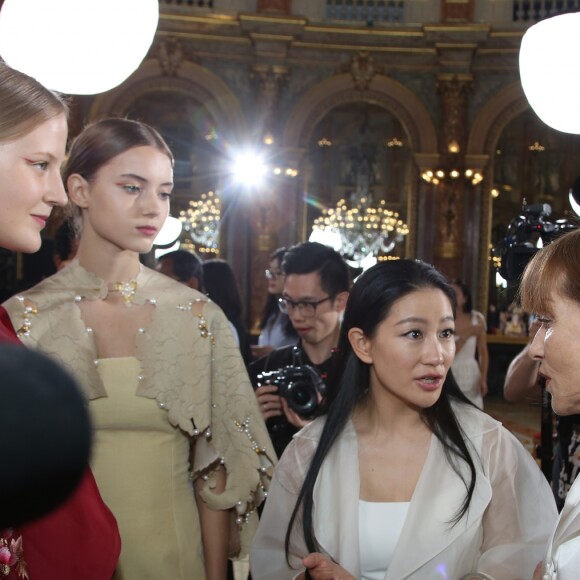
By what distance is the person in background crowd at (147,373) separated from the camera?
7.24 ft

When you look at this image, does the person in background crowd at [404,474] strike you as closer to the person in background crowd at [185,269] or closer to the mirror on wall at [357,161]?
the person in background crowd at [185,269]

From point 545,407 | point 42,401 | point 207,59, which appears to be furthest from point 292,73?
point 42,401

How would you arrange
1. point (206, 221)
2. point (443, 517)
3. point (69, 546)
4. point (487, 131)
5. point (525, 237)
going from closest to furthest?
point (69, 546)
point (443, 517)
point (525, 237)
point (487, 131)
point (206, 221)

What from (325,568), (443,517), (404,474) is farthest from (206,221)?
(325,568)

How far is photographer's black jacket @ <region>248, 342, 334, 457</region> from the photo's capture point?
9.94 ft

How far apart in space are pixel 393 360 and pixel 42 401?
5.98 ft

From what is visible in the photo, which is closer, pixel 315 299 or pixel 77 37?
pixel 77 37

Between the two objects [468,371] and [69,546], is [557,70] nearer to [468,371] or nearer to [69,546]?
[69,546]

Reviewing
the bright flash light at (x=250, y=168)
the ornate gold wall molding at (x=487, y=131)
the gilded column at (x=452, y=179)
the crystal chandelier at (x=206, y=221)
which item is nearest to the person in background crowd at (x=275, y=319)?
the bright flash light at (x=250, y=168)

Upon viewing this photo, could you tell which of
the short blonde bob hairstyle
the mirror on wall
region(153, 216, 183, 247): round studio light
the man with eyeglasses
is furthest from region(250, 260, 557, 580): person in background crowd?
the mirror on wall

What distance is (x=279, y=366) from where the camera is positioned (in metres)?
3.34

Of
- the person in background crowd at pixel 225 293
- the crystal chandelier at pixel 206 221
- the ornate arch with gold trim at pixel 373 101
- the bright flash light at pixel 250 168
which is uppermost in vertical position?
the ornate arch with gold trim at pixel 373 101

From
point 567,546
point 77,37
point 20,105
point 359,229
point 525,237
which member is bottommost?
point 567,546

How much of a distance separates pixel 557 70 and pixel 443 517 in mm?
1412
